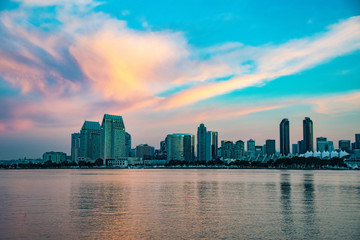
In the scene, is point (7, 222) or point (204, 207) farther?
point (204, 207)

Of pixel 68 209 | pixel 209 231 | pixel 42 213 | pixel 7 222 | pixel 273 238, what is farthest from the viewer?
pixel 68 209

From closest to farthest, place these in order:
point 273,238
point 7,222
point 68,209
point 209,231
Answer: point 273,238 → point 209,231 → point 7,222 → point 68,209

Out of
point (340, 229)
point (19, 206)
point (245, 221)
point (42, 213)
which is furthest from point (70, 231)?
point (340, 229)

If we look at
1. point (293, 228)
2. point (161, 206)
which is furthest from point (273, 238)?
point (161, 206)

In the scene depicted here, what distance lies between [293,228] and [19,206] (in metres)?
38.4

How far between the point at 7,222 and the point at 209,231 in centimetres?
2195

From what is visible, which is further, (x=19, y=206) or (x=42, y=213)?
(x=19, y=206)

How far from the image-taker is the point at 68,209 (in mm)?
50938

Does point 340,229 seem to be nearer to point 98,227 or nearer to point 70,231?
point 98,227

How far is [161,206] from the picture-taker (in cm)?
5406

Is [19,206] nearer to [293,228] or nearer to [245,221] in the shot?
[245,221]

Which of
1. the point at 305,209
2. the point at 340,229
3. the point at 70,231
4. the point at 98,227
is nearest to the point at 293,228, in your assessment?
the point at 340,229

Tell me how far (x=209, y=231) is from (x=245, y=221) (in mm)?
7035

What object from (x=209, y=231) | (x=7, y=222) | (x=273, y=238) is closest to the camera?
(x=273, y=238)
